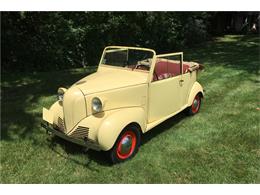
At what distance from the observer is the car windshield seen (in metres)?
5.65

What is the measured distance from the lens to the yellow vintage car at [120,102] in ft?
14.8

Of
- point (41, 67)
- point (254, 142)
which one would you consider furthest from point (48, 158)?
point (41, 67)

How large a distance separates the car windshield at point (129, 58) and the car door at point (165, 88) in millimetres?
228

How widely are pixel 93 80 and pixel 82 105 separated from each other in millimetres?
684

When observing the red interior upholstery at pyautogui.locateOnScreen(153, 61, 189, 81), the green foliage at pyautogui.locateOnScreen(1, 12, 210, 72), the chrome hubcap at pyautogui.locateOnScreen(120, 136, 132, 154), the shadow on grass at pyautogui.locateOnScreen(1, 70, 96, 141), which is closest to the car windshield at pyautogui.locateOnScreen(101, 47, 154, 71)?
the red interior upholstery at pyautogui.locateOnScreen(153, 61, 189, 81)

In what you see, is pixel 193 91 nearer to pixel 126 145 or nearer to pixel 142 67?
pixel 142 67

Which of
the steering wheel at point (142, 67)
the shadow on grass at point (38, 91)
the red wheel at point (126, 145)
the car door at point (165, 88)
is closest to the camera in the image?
the red wheel at point (126, 145)

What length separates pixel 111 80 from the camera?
5133mm

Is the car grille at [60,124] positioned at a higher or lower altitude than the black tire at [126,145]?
higher

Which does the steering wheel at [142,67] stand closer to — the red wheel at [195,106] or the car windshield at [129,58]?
the car windshield at [129,58]

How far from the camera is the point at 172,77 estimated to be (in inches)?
229

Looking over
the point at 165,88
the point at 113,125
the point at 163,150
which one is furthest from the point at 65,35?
the point at 113,125

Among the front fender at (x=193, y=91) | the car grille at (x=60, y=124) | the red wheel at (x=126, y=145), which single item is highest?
the front fender at (x=193, y=91)

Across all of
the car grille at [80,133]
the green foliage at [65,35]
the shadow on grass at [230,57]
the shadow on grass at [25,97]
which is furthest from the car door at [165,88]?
the green foliage at [65,35]
